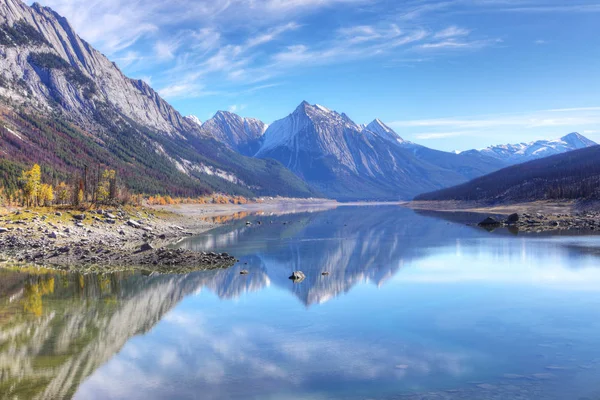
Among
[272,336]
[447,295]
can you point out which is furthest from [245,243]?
[272,336]

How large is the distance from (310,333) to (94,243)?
5776cm

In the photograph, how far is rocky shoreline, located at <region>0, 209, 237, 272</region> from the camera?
218ft

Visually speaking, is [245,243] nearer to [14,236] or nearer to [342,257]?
[342,257]

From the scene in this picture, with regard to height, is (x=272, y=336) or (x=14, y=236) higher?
(x=14, y=236)

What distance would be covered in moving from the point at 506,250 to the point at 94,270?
65024 mm


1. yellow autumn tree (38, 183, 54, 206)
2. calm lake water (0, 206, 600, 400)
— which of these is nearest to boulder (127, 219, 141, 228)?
yellow autumn tree (38, 183, 54, 206)

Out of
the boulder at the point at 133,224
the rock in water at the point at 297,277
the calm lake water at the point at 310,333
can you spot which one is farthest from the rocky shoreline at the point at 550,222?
the boulder at the point at 133,224

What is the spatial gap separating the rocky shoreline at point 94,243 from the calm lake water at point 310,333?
20.1 ft

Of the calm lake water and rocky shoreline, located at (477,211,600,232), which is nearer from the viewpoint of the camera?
the calm lake water

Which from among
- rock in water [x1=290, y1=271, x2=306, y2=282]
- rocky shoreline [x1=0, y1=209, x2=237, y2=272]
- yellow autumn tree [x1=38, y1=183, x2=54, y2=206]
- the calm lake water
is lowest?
the calm lake water

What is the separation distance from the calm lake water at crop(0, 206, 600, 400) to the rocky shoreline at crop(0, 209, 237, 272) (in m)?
6.14

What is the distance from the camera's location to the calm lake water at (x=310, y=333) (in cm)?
2553

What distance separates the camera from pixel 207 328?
1490 inches

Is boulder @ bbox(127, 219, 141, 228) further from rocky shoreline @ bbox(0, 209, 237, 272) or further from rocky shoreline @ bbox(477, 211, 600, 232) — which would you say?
rocky shoreline @ bbox(477, 211, 600, 232)
